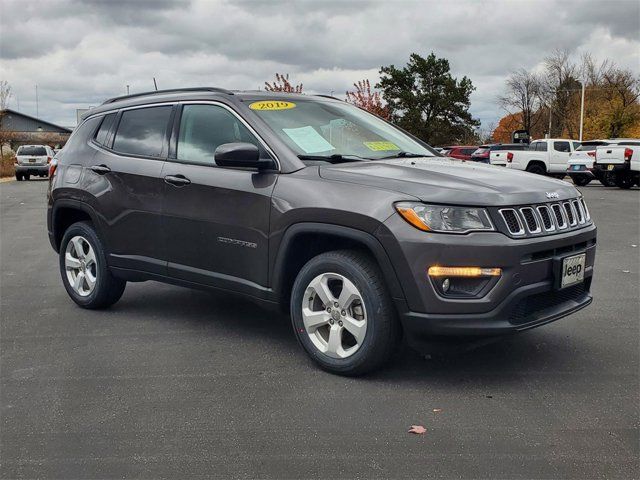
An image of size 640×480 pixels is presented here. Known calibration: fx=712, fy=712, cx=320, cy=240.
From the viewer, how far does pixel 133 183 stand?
548cm

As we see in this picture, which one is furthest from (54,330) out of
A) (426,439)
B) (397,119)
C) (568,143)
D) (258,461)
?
(397,119)

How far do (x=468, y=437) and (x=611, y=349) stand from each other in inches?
75.8

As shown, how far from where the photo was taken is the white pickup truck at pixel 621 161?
22.7 metres

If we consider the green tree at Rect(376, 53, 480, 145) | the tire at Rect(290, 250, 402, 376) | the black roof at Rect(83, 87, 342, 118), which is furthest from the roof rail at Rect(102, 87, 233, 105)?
the green tree at Rect(376, 53, 480, 145)

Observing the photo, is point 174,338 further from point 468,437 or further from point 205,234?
point 468,437

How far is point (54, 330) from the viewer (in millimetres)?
5547

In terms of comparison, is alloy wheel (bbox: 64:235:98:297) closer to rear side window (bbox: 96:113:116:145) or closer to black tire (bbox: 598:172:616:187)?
rear side window (bbox: 96:113:116:145)

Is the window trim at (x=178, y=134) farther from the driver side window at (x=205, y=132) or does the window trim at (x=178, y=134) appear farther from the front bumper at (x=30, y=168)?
the front bumper at (x=30, y=168)

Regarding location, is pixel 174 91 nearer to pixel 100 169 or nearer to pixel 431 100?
pixel 100 169

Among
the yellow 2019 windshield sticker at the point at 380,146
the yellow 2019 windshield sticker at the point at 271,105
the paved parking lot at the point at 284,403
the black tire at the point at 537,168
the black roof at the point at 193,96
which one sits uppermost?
the black roof at the point at 193,96

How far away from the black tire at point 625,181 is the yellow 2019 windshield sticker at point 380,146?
66.7 ft

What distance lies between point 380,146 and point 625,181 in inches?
825

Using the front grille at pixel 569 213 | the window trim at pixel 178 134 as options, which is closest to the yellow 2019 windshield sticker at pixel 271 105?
the window trim at pixel 178 134

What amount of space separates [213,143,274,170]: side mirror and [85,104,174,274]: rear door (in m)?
0.92
